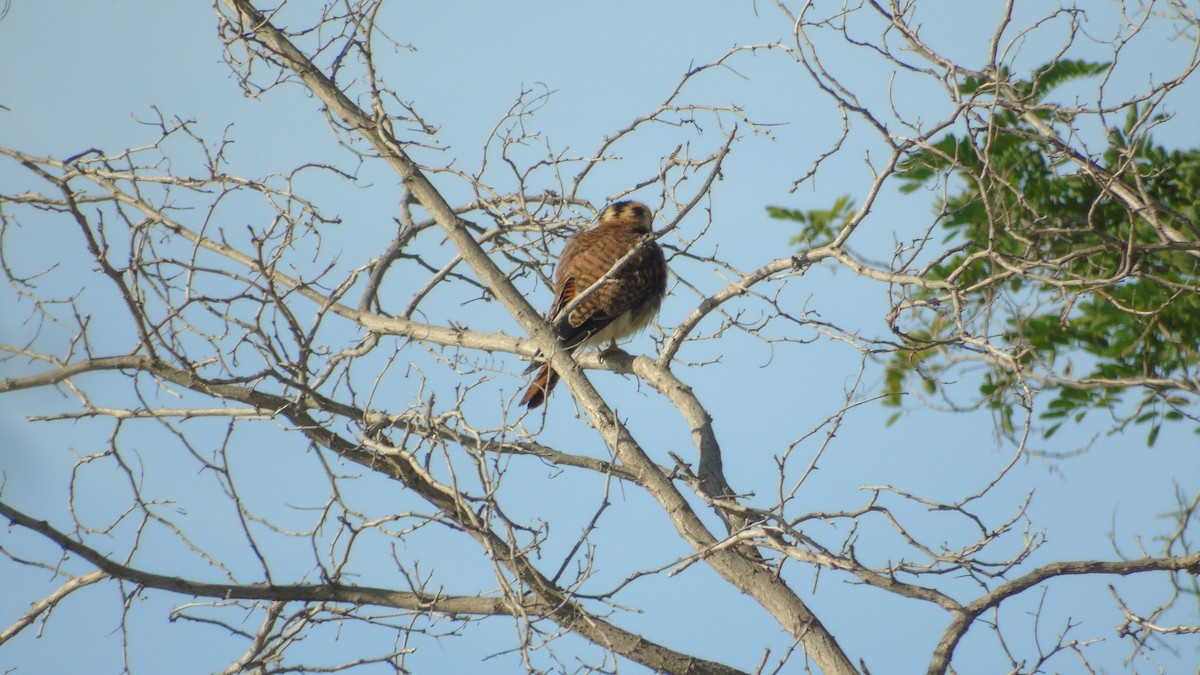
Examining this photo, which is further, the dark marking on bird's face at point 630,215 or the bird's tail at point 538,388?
the dark marking on bird's face at point 630,215

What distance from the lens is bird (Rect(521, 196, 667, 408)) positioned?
4914 millimetres

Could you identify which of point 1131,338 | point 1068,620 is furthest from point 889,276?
point 1131,338

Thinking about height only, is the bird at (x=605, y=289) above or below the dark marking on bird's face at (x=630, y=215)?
below

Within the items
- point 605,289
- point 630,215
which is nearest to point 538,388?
point 605,289

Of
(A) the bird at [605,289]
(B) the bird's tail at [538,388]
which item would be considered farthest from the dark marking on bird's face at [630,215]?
(B) the bird's tail at [538,388]

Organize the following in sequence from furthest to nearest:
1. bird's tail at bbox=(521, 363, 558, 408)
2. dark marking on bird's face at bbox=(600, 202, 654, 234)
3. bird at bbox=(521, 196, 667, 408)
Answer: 1. dark marking on bird's face at bbox=(600, 202, 654, 234)
2. bird at bbox=(521, 196, 667, 408)
3. bird's tail at bbox=(521, 363, 558, 408)

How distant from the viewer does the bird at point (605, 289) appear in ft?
16.1

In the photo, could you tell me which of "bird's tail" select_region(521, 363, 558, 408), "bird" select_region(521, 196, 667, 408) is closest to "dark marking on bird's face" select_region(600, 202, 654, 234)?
"bird" select_region(521, 196, 667, 408)

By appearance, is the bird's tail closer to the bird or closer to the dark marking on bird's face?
the bird

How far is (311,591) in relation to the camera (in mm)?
3838

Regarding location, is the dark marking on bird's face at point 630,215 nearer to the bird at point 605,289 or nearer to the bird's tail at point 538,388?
the bird at point 605,289

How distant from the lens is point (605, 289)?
202 inches

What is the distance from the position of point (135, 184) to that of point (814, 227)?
9.43 feet

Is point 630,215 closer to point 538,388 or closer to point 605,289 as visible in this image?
point 605,289
